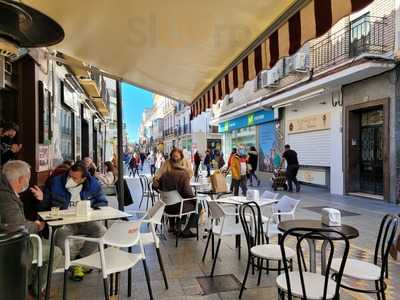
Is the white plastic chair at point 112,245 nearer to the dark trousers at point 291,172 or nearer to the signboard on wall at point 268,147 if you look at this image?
the dark trousers at point 291,172

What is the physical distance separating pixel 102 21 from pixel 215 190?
415cm

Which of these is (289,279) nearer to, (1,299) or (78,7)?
(1,299)

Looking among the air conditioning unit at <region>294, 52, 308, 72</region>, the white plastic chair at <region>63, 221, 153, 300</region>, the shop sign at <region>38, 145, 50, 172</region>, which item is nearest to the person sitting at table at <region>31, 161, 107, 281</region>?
the white plastic chair at <region>63, 221, 153, 300</region>

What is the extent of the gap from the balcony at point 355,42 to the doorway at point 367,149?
5.36 feet

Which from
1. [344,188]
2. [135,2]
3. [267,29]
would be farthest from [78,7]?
[344,188]

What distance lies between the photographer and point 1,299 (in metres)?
1.72

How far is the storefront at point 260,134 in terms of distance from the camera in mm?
17203

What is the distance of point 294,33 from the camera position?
265cm

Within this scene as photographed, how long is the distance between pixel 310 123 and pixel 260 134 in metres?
4.99

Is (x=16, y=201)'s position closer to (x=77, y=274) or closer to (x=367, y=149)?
(x=77, y=274)

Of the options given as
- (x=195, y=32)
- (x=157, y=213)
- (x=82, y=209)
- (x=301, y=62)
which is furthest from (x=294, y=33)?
(x=301, y=62)

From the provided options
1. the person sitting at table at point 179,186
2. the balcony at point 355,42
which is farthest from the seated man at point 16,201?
the balcony at point 355,42

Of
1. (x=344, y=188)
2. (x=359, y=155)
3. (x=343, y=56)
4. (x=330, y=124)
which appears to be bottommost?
(x=344, y=188)

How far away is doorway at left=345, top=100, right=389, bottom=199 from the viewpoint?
10562 millimetres
